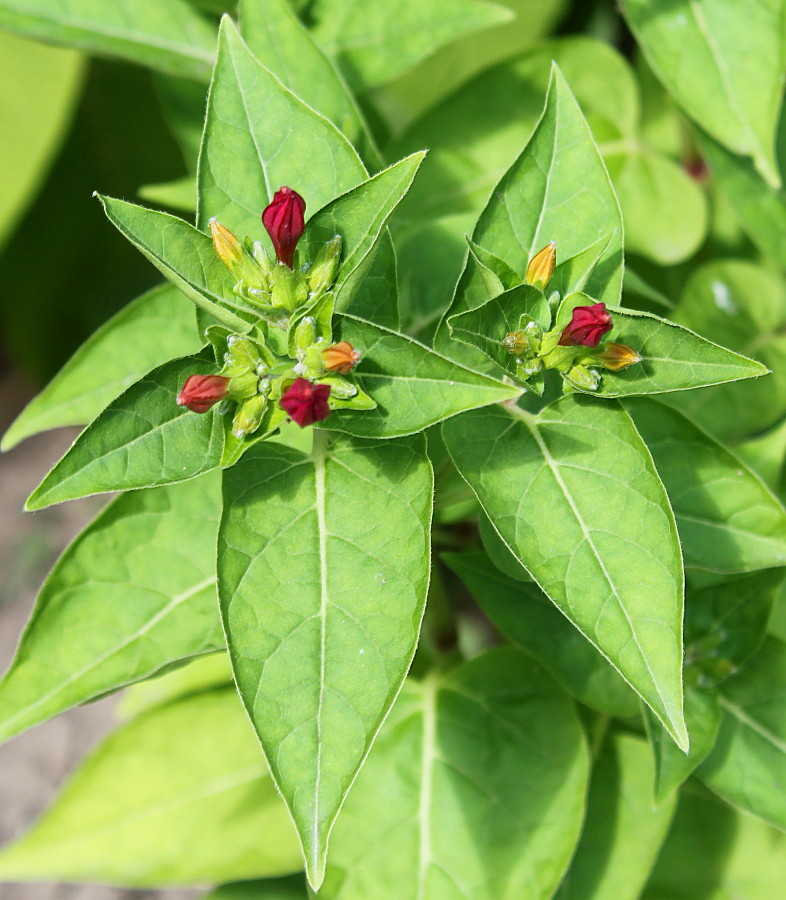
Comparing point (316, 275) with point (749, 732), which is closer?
point (316, 275)

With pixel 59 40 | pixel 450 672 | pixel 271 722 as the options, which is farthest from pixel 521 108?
pixel 271 722

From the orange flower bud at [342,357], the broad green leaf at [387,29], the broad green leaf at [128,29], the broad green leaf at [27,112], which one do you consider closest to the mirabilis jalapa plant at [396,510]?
the orange flower bud at [342,357]

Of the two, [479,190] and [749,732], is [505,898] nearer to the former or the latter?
[749,732]

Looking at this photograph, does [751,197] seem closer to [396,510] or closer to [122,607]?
[396,510]

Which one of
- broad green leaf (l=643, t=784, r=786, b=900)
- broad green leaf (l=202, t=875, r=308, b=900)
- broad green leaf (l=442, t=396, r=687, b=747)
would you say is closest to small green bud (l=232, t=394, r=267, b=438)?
broad green leaf (l=442, t=396, r=687, b=747)

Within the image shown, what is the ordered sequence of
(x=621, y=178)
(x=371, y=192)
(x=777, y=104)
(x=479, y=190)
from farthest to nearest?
(x=621, y=178) < (x=479, y=190) < (x=777, y=104) < (x=371, y=192)

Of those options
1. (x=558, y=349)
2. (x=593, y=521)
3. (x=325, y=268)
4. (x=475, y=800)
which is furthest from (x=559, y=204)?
(x=475, y=800)

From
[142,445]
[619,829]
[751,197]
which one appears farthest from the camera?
[751,197]
